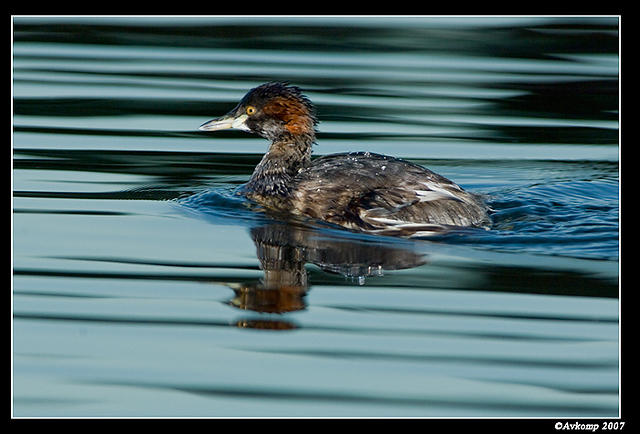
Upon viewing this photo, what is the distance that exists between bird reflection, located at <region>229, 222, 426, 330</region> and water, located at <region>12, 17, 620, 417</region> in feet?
0.07

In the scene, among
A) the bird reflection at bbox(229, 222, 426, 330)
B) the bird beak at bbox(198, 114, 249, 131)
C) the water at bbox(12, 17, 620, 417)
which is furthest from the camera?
the bird beak at bbox(198, 114, 249, 131)

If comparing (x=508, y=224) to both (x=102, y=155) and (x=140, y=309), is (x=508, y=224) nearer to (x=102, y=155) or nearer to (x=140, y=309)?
(x=140, y=309)

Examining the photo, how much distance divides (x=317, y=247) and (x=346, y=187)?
3.00ft

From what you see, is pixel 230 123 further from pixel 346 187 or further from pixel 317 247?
pixel 317 247

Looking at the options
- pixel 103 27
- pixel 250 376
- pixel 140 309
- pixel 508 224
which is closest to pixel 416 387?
pixel 250 376

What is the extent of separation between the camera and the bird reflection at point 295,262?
6.56 meters

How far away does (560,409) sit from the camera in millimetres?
5242

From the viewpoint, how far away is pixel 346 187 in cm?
842

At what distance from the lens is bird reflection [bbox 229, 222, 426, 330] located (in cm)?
656

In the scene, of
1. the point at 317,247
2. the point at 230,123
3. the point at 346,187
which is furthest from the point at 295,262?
the point at 230,123

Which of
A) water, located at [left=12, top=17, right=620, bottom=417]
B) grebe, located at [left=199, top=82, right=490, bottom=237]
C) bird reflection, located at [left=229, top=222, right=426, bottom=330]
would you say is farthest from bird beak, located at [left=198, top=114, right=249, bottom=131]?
bird reflection, located at [left=229, top=222, right=426, bottom=330]

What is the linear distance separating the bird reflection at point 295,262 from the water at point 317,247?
21 mm

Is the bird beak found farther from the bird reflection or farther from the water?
the bird reflection

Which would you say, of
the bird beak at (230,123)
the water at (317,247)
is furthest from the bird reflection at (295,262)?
the bird beak at (230,123)
